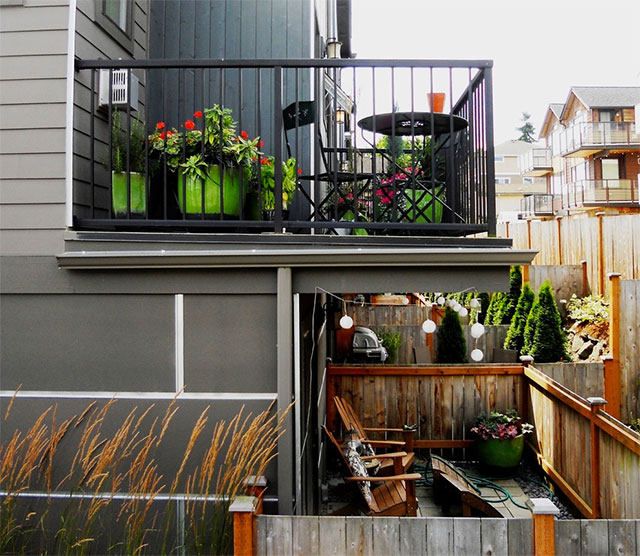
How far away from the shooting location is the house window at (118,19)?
3.98 metres

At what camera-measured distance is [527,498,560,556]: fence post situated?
2908mm

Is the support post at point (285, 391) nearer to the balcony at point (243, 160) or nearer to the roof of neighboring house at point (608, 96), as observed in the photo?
the balcony at point (243, 160)

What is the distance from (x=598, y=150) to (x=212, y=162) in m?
27.5

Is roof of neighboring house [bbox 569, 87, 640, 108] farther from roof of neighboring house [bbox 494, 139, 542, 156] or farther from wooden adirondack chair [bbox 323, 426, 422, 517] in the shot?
wooden adirondack chair [bbox 323, 426, 422, 517]

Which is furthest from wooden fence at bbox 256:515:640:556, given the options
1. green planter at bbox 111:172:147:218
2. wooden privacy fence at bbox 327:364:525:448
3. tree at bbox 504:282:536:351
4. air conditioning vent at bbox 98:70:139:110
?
tree at bbox 504:282:536:351

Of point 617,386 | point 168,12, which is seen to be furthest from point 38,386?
point 617,386

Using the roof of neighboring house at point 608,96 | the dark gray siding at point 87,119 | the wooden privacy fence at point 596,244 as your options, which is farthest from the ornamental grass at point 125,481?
the roof of neighboring house at point 608,96

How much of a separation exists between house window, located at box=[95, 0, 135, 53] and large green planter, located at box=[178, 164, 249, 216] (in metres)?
1.31

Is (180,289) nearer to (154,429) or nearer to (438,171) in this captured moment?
(154,429)

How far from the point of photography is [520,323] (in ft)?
32.8

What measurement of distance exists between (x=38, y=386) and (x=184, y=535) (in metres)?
1.20

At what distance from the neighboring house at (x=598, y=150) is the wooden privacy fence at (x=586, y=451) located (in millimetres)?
22354

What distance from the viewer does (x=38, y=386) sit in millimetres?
3504

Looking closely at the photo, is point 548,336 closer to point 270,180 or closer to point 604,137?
point 270,180
